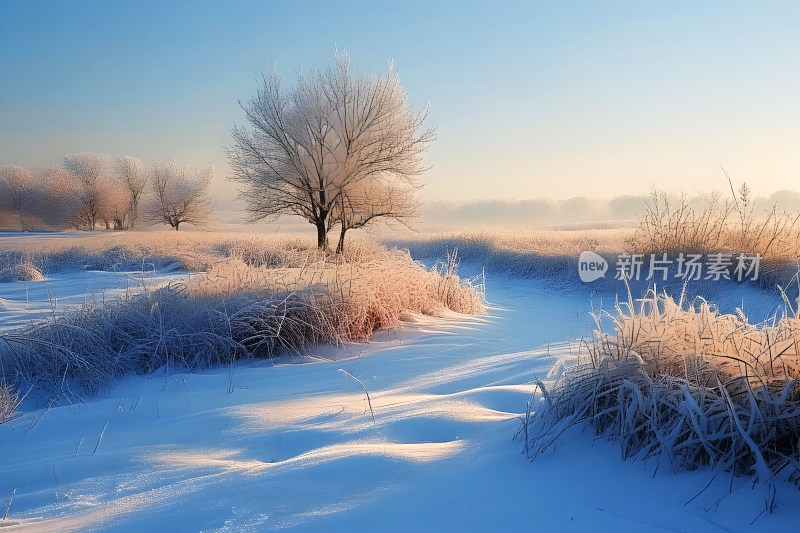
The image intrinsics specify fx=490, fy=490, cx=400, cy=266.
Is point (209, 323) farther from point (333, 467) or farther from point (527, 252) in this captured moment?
point (527, 252)

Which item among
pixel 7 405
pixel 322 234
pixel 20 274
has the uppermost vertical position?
pixel 322 234

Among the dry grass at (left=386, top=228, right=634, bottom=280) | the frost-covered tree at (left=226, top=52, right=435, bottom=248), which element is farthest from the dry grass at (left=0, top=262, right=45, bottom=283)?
the dry grass at (left=386, top=228, right=634, bottom=280)

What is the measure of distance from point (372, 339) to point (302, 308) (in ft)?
2.88

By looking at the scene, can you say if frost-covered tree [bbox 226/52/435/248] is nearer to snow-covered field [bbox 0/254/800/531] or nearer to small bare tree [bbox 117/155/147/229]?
snow-covered field [bbox 0/254/800/531]

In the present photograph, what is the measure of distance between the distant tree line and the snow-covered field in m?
36.5

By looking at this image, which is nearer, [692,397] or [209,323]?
[692,397]

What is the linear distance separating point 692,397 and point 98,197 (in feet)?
135

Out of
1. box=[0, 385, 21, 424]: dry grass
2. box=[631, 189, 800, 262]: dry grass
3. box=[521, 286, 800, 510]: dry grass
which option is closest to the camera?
box=[521, 286, 800, 510]: dry grass

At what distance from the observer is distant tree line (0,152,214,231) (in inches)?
1330

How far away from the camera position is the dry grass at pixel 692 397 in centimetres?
171

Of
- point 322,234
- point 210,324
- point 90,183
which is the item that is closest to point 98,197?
A: point 90,183

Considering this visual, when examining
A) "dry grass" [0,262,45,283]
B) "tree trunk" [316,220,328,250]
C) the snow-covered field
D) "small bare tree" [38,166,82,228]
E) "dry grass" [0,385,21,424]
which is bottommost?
"dry grass" [0,385,21,424]

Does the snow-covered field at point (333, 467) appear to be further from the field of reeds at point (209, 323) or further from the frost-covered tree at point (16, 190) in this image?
the frost-covered tree at point (16, 190)

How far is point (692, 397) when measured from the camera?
6.08 feet
